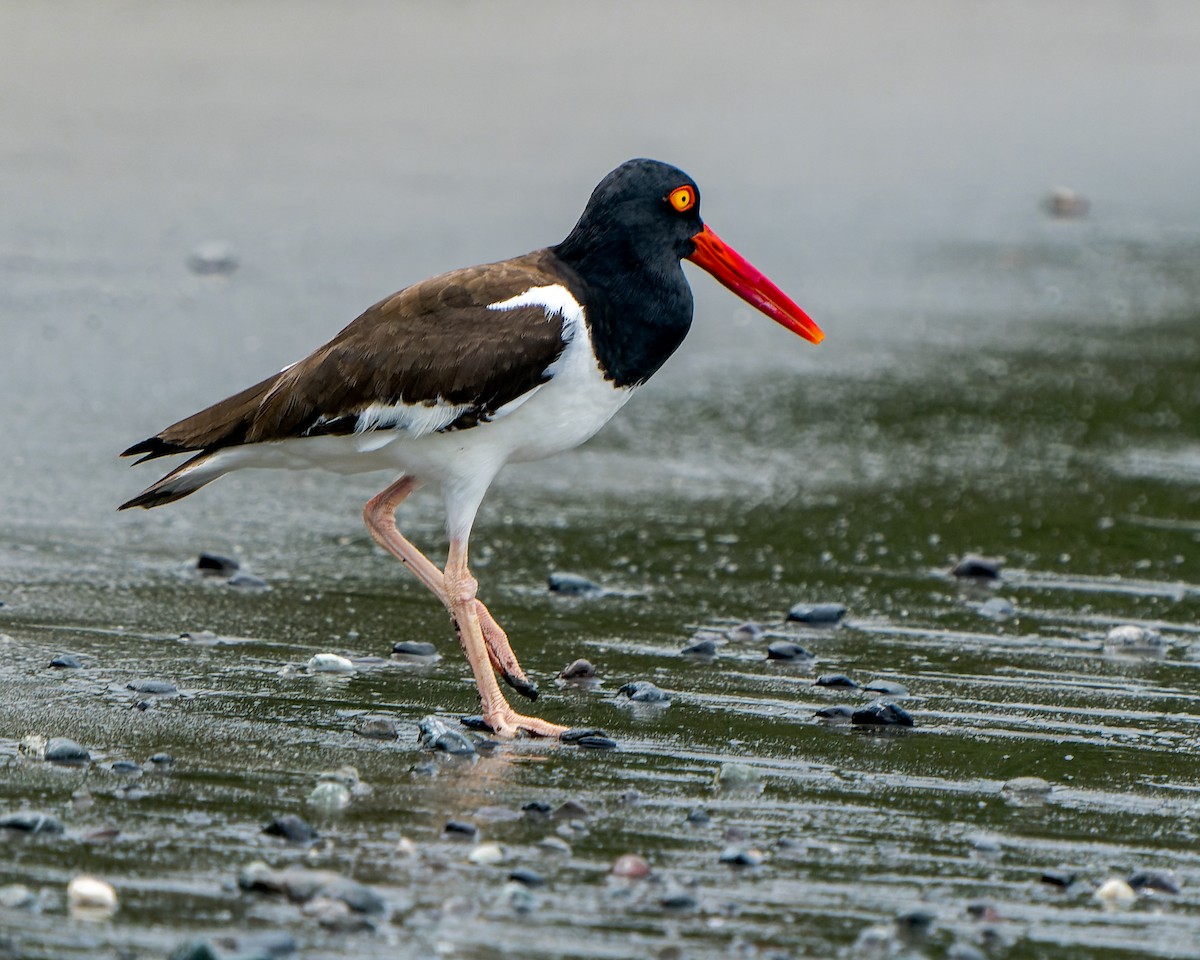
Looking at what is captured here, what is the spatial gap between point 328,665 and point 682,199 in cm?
172

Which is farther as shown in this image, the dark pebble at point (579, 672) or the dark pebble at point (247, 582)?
the dark pebble at point (247, 582)

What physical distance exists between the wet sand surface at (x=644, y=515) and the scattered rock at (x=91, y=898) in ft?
0.09

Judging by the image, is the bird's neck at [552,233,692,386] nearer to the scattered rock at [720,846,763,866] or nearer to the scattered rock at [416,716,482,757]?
the scattered rock at [416,716,482,757]

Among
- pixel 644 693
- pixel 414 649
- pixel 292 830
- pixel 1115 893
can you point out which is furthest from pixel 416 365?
pixel 1115 893

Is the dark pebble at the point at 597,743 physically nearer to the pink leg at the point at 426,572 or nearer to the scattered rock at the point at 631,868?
the pink leg at the point at 426,572

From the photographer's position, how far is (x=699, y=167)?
13398mm

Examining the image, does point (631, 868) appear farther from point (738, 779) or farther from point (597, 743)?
point (597, 743)

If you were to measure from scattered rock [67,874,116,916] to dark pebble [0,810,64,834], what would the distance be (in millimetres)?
335

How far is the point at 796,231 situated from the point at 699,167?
4.34 feet

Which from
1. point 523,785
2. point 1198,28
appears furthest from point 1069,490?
point 1198,28

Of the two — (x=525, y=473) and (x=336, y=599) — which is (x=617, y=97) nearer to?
(x=525, y=473)

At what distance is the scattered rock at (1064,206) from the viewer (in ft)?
45.8

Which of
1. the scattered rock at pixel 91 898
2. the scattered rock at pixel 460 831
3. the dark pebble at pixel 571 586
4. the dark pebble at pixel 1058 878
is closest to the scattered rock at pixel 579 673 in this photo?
the dark pebble at pixel 571 586

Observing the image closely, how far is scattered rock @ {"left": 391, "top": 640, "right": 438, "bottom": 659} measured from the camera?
18.4ft
